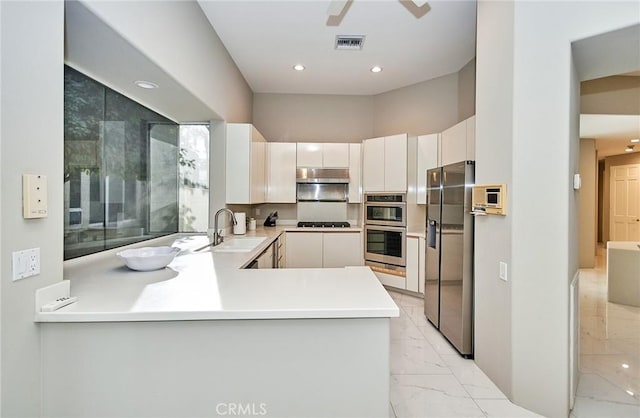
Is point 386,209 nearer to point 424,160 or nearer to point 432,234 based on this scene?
point 424,160

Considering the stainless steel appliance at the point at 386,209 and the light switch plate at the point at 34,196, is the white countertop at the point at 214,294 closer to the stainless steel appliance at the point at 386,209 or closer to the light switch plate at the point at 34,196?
the light switch plate at the point at 34,196

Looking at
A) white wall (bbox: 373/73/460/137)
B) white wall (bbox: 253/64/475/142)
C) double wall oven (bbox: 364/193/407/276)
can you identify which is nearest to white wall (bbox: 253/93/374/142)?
white wall (bbox: 253/64/475/142)

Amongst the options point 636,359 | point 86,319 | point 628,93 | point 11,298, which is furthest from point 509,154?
point 628,93

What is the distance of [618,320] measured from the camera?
3488 mm

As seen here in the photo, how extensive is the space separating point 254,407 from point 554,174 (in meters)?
2.14

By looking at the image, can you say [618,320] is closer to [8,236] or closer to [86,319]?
[86,319]

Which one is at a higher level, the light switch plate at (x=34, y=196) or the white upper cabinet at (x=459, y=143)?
the white upper cabinet at (x=459, y=143)

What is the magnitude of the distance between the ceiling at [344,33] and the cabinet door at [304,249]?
90.3 inches

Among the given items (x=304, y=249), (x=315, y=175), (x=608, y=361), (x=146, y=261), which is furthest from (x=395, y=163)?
(x=146, y=261)

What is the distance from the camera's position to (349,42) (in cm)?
349

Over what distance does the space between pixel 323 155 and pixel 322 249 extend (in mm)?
1433

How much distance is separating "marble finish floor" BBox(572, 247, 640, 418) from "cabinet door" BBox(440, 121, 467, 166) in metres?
2.16

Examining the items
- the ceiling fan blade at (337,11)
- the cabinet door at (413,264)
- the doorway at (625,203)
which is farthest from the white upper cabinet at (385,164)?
the doorway at (625,203)

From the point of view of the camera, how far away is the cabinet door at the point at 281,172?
478 centimetres
